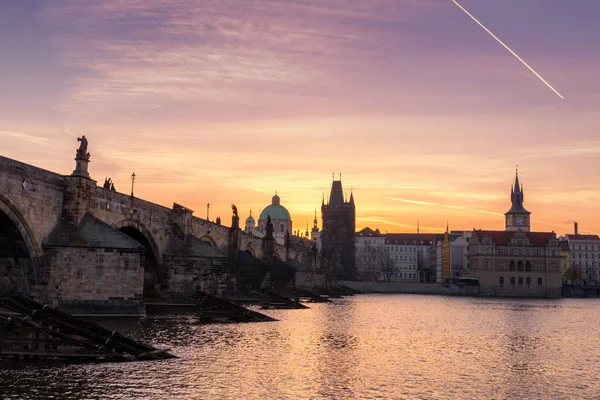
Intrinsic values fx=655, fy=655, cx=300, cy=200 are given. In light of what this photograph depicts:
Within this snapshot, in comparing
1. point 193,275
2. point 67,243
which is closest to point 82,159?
point 67,243

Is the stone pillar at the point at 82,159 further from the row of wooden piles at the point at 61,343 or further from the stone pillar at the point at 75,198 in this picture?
the row of wooden piles at the point at 61,343

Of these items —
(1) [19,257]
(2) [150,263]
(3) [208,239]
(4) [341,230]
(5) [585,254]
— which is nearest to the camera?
(1) [19,257]

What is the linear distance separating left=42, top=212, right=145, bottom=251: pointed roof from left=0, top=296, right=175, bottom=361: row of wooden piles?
39.5ft

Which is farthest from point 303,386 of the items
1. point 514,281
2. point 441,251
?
point 441,251

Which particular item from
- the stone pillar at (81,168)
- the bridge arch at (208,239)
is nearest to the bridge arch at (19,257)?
the stone pillar at (81,168)

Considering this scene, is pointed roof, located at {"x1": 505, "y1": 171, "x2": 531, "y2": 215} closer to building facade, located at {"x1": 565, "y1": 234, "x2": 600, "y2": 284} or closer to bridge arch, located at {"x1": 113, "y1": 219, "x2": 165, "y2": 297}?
building facade, located at {"x1": 565, "y1": 234, "x2": 600, "y2": 284}

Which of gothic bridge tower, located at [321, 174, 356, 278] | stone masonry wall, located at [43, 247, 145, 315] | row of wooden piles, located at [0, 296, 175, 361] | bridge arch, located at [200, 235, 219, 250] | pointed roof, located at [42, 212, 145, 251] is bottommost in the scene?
row of wooden piles, located at [0, 296, 175, 361]

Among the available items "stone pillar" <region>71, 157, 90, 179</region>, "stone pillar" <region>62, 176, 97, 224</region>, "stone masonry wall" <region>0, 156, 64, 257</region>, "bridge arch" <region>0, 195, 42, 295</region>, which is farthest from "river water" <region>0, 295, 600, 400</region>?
"stone pillar" <region>71, 157, 90, 179</region>

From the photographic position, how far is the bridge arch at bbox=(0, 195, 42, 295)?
1236 inches

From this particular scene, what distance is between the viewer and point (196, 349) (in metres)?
23.9

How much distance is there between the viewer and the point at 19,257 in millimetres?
32250

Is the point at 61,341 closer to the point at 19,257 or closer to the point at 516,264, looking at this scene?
the point at 19,257

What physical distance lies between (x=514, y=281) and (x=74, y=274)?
4521 inches

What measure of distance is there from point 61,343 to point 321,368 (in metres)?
8.07
